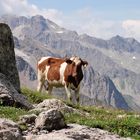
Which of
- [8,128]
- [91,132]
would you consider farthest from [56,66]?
[8,128]

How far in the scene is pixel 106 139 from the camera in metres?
15.9

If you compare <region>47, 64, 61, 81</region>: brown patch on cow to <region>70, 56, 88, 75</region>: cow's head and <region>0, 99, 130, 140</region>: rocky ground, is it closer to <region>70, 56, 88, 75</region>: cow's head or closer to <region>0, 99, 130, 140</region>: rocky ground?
<region>70, 56, 88, 75</region>: cow's head

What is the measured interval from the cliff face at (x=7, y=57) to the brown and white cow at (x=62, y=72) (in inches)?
457

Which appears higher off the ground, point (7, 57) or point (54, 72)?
point (7, 57)

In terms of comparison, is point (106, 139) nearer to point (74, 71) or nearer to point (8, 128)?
point (8, 128)

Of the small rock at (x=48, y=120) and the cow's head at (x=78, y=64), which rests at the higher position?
the cow's head at (x=78, y=64)

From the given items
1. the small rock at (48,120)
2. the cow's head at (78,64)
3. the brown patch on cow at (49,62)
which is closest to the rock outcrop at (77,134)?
the small rock at (48,120)

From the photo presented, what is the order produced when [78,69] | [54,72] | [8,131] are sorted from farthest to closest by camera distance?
[54,72] < [78,69] < [8,131]

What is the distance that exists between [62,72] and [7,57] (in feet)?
49.0

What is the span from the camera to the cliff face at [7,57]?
27328mm

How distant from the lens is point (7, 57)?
91.8ft

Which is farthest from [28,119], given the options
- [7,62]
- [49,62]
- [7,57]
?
[49,62]

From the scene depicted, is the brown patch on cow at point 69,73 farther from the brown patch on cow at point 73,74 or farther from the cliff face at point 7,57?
the cliff face at point 7,57

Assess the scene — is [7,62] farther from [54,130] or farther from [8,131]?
[8,131]
